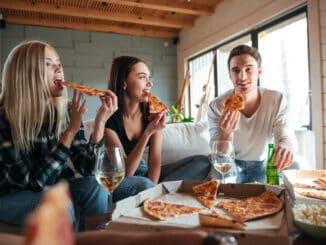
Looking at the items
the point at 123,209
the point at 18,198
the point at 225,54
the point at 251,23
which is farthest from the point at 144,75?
the point at 225,54

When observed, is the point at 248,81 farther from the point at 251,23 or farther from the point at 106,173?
the point at 251,23

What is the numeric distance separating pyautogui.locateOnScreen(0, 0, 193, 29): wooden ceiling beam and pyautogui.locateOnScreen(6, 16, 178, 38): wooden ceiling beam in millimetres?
475

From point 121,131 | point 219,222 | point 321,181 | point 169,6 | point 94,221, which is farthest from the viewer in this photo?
point 169,6

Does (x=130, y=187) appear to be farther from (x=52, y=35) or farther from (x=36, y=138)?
(x=52, y=35)

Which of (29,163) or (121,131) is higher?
(121,131)

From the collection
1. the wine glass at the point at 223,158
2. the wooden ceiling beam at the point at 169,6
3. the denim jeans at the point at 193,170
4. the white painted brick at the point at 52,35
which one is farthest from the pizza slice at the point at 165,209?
the white painted brick at the point at 52,35

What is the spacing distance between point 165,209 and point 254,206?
0.72 feet

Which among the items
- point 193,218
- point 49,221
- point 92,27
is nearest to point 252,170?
point 193,218

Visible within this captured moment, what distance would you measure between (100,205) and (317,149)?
1995 millimetres

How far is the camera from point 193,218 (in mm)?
673

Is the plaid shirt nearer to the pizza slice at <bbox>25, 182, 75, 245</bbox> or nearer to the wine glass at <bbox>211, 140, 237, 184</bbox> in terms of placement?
the wine glass at <bbox>211, 140, 237, 184</bbox>

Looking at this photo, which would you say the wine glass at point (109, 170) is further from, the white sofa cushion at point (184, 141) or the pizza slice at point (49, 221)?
the white sofa cushion at point (184, 141)

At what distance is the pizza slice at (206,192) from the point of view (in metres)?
0.80

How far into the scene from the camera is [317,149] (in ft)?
8.15
